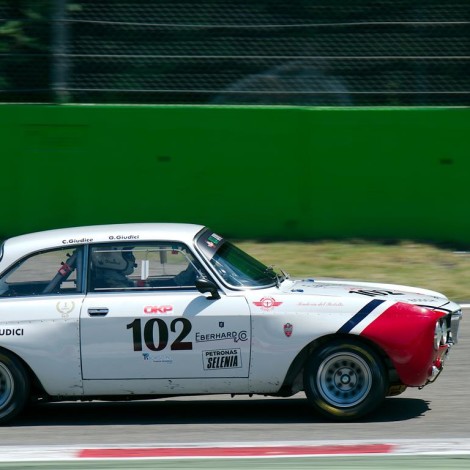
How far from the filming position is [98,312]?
687 centimetres

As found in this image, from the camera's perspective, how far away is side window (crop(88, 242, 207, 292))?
7.04m

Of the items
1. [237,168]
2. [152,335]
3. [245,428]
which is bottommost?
[245,428]

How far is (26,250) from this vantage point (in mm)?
7312

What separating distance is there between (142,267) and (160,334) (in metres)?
0.56

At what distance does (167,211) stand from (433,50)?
4.30m

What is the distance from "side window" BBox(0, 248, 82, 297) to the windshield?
92cm

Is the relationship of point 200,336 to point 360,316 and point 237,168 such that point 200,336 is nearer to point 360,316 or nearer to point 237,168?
point 360,316

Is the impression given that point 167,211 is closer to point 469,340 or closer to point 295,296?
point 469,340

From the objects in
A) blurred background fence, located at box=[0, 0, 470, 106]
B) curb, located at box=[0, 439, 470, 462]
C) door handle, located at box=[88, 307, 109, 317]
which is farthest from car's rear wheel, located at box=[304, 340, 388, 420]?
blurred background fence, located at box=[0, 0, 470, 106]

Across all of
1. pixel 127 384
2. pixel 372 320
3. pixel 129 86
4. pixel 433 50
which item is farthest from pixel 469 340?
pixel 129 86

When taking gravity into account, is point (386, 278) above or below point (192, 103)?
below

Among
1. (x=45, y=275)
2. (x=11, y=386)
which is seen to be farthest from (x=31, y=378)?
(x=45, y=275)

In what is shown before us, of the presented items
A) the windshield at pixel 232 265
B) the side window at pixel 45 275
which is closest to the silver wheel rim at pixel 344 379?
the windshield at pixel 232 265

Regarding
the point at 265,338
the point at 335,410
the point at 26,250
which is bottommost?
the point at 335,410
